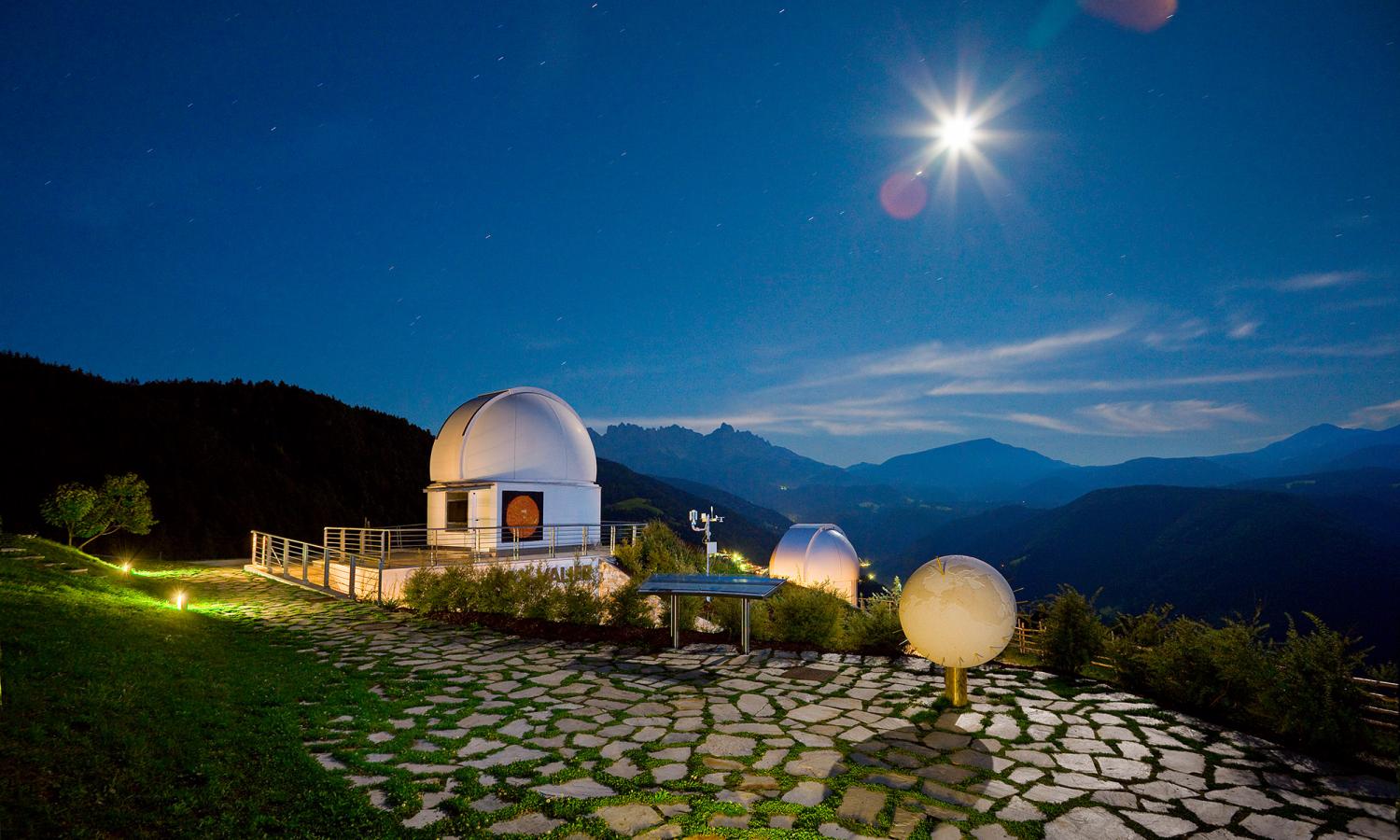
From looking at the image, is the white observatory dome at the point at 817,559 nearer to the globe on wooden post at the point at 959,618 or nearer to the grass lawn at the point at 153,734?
the globe on wooden post at the point at 959,618

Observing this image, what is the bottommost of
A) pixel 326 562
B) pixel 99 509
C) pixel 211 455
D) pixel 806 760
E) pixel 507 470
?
pixel 806 760

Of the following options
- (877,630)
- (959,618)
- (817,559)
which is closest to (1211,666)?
(959,618)

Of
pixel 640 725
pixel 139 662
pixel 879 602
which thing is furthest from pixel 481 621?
pixel 879 602

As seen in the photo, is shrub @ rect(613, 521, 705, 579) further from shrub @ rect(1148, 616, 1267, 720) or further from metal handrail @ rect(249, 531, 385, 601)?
shrub @ rect(1148, 616, 1267, 720)

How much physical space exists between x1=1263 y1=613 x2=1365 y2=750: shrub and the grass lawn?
20.5 ft

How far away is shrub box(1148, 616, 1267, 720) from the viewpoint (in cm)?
518

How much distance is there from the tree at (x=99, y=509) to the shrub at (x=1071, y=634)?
21.6 meters

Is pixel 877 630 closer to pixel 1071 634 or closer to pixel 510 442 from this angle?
pixel 1071 634

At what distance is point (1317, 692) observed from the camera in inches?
183

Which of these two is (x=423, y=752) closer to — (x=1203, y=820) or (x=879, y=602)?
(x=1203, y=820)

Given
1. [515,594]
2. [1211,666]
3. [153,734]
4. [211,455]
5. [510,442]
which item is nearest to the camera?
[153,734]

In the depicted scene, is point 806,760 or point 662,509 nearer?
point 806,760

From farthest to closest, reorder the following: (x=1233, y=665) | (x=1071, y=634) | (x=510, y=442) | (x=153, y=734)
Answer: (x=510, y=442) → (x=1071, y=634) → (x=1233, y=665) → (x=153, y=734)

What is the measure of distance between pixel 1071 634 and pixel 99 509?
903 inches
